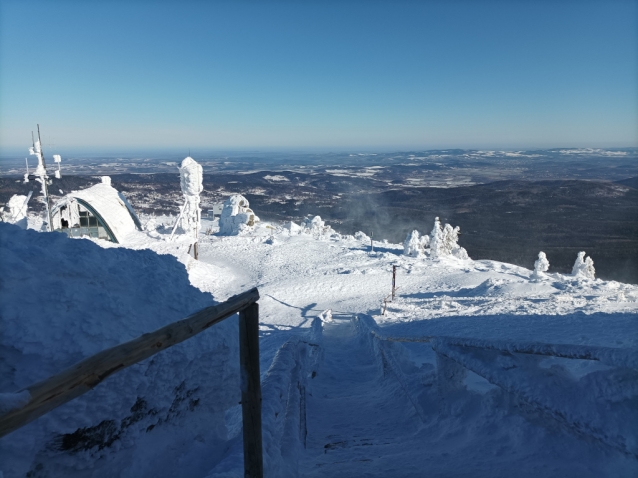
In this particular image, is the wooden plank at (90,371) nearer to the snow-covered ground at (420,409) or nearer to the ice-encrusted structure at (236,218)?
the snow-covered ground at (420,409)

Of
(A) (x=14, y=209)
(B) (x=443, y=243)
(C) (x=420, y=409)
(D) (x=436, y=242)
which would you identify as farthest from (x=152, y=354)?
(B) (x=443, y=243)

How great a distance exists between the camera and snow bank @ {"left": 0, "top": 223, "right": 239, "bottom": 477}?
2664mm

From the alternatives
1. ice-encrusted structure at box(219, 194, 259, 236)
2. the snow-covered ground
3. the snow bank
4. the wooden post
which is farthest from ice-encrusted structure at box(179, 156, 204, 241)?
the wooden post

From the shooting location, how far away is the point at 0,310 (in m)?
2.65

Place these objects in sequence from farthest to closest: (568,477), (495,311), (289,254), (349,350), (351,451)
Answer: (289,254) < (495,311) < (349,350) < (351,451) < (568,477)

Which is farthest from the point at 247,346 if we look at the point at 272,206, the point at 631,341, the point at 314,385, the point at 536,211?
the point at 536,211

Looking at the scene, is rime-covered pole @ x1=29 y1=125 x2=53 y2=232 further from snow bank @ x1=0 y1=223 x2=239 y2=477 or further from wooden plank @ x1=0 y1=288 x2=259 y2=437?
wooden plank @ x1=0 y1=288 x2=259 y2=437

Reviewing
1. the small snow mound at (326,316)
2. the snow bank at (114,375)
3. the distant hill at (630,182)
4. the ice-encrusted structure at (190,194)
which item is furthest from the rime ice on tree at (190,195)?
the distant hill at (630,182)

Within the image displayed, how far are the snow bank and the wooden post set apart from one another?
2.39 ft

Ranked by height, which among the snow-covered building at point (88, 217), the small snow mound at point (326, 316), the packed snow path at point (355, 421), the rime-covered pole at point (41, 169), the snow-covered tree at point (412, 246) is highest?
the rime-covered pole at point (41, 169)

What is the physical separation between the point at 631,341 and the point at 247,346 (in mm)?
10447

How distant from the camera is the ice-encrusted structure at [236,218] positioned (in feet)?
95.0

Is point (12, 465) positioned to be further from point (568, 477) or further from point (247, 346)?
point (568, 477)

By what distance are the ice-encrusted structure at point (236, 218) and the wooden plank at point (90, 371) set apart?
2697cm
